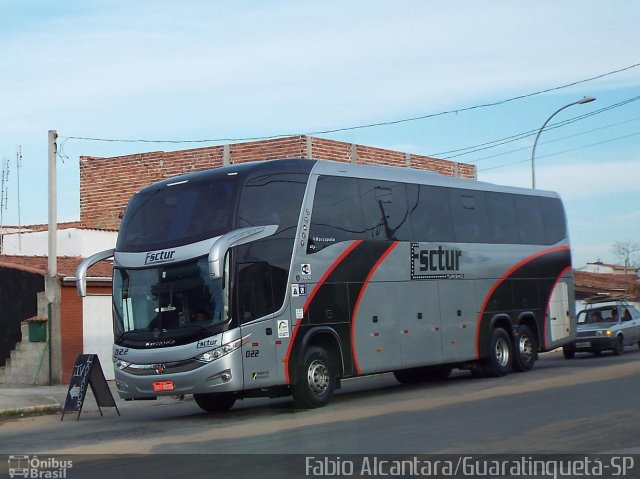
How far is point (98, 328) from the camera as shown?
2656 cm

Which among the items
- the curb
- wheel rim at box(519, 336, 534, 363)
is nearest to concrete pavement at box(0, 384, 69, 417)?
the curb

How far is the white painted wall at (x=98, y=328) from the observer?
86.1ft

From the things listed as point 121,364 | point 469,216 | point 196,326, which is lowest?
point 121,364

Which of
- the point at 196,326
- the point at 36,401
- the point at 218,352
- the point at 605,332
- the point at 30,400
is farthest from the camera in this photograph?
the point at 605,332

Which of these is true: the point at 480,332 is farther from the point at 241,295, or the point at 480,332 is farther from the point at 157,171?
the point at 157,171

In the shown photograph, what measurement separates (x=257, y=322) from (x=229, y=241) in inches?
58.8

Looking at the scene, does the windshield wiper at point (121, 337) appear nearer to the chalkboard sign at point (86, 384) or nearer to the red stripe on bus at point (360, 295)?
the chalkboard sign at point (86, 384)

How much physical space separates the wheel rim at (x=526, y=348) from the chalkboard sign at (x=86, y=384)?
10.2m

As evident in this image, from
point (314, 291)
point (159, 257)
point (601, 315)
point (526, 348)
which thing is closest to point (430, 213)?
point (314, 291)

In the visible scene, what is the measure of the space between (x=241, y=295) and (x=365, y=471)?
260 inches

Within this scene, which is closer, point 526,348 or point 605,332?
point 526,348

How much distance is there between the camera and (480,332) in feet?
72.8

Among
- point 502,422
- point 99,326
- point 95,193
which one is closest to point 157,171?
point 95,193

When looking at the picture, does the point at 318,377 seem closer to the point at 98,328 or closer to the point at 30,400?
the point at 30,400
